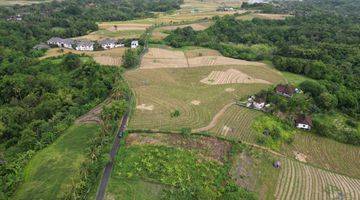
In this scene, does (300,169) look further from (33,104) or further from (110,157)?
(33,104)

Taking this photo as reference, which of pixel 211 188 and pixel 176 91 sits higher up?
pixel 176 91

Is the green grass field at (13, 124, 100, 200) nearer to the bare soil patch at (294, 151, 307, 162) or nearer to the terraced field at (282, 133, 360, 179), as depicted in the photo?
the bare soil patch at (294, 151, 307, 162)

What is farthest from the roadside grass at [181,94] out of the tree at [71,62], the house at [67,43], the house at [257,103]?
the house at [67,43]

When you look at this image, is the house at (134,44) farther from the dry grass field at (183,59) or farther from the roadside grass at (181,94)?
the roadside grass at (181,94)

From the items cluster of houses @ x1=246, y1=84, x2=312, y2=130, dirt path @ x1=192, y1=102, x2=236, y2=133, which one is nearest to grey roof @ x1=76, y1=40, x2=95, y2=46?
dirt path @ x1=192, y1=102, x2=236, y2=133

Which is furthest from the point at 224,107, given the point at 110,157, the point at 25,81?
the point at 25,81
